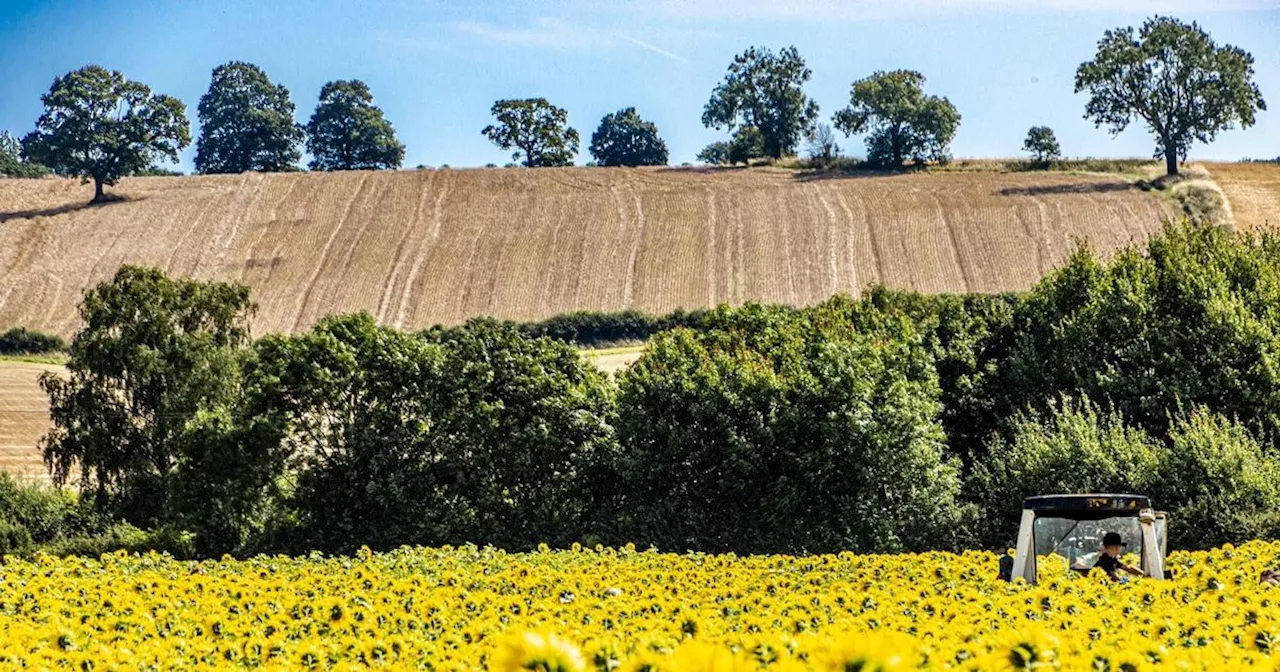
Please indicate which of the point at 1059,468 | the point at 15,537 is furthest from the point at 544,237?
the point at 1059,468

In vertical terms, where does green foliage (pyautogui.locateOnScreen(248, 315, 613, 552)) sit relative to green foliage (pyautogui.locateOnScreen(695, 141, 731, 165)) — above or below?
below

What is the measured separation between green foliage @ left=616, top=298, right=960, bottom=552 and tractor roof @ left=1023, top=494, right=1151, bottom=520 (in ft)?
41.3

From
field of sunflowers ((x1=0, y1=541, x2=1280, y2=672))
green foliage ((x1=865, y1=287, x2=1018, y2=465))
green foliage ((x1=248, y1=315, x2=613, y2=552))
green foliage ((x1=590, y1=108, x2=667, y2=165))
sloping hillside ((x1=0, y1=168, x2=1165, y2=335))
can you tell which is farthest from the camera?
green foliage ((x1=590, y1=108, x2=667, y2=165))

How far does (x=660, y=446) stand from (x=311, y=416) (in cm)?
821

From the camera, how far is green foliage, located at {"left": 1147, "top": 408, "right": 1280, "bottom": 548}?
85.9ft

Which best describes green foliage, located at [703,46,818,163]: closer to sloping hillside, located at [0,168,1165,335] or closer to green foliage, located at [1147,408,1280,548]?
sloping hillside, located at [0,168,1165,335]

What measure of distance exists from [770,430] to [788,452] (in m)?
0.58

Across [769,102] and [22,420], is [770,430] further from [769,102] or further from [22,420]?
[769,102]

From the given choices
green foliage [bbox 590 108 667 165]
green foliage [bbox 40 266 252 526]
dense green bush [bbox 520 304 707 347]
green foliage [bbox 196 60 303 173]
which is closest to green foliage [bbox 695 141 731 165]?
green foliage [bbox 590 108 667 165]

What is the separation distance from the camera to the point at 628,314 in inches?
2857

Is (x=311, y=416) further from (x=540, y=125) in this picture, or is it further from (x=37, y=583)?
(x=540, y=125)

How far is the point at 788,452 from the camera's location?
97.9 feet

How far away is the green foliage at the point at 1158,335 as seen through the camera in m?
32.5

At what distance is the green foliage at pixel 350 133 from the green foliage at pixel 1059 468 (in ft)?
352
